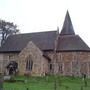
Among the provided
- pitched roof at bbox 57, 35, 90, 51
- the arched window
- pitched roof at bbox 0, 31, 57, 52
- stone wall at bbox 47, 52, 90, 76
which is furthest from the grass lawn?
pitched roof at bbox 0, 31, 57, 52

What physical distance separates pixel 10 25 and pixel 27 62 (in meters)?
21.6

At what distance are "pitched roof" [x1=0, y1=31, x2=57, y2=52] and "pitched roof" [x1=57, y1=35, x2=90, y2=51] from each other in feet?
5.40

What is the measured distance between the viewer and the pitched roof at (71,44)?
54.5 meters

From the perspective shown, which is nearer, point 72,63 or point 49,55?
point 72,63

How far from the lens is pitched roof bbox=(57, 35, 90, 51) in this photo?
5450 centimetres

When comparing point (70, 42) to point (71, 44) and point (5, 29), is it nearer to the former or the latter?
point (71, 44)

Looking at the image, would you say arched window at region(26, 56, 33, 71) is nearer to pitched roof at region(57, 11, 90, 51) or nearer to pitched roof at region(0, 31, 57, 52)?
pitched roof at region(0, 31, 57, 52)

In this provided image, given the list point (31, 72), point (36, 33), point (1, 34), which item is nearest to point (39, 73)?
point (31, 72)

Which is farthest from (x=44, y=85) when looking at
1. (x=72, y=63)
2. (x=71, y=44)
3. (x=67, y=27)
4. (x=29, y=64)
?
(x=67, y=27)

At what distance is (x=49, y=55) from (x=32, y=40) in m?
5.65

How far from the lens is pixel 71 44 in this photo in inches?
2203

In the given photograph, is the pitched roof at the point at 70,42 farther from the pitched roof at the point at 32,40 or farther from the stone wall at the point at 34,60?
the stone wall at the point at 34,60

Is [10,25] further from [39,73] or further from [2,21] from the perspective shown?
[39,73]

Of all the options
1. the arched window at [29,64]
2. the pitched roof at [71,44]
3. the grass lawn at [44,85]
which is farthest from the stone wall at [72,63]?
the grass lawn at [44,85]
